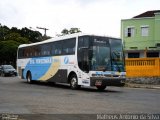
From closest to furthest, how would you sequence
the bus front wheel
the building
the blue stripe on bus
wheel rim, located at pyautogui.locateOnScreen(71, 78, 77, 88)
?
wheel rim, located at pyautogui.locateOnScreen(71, 78, 77, 88)
the blue stripe on bus
the bus front wheel
the building

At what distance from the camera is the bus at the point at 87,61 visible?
22.6 m

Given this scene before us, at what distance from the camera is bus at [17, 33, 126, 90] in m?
22.6

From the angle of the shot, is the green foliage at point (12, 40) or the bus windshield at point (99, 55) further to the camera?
the green foliage at point (12, 40)

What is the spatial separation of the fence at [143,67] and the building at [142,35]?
20.3 metres

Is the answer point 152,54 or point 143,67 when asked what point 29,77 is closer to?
point 143,67

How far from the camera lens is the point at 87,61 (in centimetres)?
2275

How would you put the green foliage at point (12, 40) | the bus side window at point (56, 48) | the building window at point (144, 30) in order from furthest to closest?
the green foliage at point (12, 40)
the building window at point (144, 30)
the bus side window at point (56, 48)

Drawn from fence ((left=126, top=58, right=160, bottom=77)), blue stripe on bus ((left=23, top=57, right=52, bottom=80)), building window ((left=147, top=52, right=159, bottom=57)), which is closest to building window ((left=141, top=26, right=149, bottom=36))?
building window ((left=147, top=52, right=159, bottom=57))

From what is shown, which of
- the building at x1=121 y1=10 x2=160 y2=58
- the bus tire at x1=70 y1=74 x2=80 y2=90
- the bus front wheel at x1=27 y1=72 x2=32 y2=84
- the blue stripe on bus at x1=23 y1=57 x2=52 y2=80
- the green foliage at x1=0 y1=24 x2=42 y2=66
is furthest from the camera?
the green foliage at x1=0 y1=24 x2=42 y2=66

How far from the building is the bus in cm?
2904

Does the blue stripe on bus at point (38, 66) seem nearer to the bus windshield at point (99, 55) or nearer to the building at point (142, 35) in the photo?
the bus windshield at point (99, 55)

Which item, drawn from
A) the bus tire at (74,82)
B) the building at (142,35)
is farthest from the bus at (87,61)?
the building at (142,35)

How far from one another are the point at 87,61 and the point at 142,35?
3501cm

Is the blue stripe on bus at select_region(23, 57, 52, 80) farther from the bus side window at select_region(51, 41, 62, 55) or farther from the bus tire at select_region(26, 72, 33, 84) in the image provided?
the bus side window at select_region(51, 41, 62, 55)
